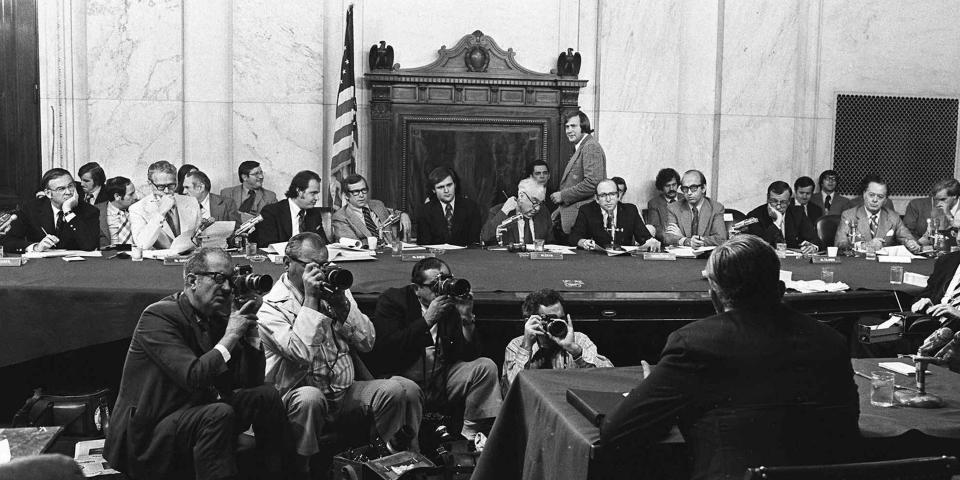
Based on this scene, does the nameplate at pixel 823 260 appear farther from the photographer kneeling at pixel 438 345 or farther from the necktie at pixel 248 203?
the necktie at pixel 248 203

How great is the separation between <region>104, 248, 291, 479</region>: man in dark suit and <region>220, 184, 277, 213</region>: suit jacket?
4.62m

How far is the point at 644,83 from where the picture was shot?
9.54 m

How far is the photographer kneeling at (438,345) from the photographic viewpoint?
15.1ft

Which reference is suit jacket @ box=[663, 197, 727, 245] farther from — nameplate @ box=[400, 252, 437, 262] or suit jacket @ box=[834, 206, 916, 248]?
nameplate @ box=[400, 252, 437, 262]

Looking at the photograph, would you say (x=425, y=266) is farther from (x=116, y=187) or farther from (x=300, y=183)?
(x=116, y=187)

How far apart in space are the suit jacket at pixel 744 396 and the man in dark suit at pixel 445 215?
4.91 metres

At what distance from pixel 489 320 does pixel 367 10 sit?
4.77m

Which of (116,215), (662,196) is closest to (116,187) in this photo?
(116,215)

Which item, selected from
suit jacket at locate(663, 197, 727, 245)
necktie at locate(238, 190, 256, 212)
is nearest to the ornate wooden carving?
necktie at locate(238, 190, 256, 212)

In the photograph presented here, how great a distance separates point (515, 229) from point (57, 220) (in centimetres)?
316

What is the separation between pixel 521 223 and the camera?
24.2 feet

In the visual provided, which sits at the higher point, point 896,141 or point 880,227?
point 896,141

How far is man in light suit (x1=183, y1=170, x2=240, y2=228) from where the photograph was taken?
7.77 m

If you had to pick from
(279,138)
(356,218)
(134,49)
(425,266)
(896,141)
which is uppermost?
(134,49)
